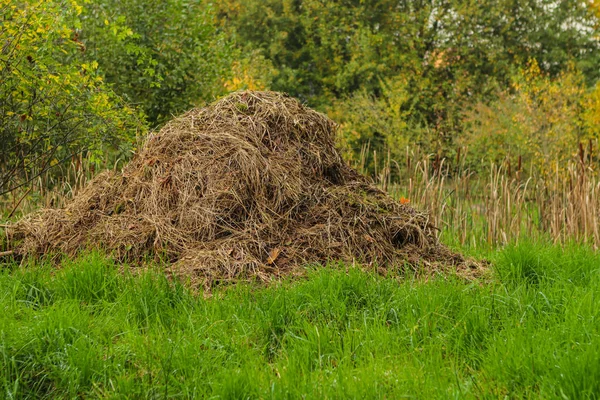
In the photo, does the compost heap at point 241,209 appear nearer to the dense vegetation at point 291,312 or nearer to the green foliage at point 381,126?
the dense vegetation at point 291,312

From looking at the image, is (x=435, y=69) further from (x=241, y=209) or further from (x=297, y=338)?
(x=297, y=338)

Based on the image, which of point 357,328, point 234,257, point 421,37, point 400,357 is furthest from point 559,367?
point 421,37

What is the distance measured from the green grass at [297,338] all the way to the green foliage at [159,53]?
6.11 meters

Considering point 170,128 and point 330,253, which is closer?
point 330,253

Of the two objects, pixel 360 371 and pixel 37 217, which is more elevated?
pixel 360 371

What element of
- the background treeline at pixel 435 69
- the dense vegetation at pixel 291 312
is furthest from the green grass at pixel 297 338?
the background treeline at pixel 435 69

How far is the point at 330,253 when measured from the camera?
499 cm

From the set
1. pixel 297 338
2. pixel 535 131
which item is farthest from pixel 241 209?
pixel 535 131

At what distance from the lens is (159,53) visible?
10.0 m

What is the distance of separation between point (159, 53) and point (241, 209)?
18.4ft

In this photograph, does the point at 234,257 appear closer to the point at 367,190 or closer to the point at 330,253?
the point at 330,253

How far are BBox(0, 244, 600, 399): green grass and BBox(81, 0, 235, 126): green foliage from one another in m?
6.11

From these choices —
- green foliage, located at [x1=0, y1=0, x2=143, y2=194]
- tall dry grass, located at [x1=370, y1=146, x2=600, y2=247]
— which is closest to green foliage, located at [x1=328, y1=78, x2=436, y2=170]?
tall dry grass, located at [x1=370, y1=146, x2=600, y2=247]

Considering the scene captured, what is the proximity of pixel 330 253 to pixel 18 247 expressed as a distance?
2672 mm
